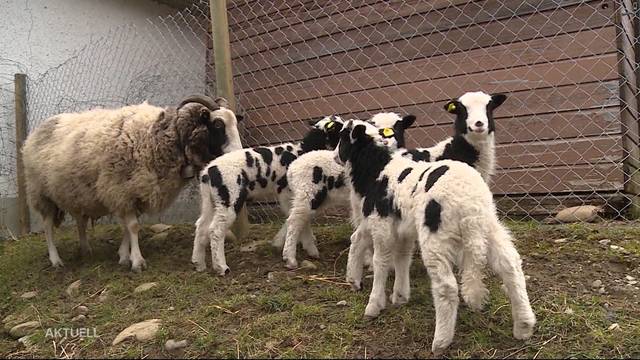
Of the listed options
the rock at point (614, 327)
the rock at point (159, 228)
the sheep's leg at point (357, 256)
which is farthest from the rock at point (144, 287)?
the rock at point (614, 327)

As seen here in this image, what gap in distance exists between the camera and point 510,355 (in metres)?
3.12

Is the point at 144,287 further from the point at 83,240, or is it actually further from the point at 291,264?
the point at 83,240

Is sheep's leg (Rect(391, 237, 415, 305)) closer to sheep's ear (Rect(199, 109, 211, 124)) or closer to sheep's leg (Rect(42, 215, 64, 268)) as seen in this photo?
sheep's ear (Rect(199, 109, 211, 124))

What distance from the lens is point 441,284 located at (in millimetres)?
3035

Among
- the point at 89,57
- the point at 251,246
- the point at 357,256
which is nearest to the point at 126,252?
the point at 251,246

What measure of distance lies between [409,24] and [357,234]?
12.4 feet

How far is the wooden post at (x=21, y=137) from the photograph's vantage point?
8430 millimetres

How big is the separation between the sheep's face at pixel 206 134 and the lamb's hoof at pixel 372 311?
2799 millimetres

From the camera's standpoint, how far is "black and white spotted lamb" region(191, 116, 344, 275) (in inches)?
199

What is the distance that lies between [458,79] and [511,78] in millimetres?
604

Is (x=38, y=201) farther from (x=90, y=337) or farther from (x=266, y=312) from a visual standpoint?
(x=266, y=312)

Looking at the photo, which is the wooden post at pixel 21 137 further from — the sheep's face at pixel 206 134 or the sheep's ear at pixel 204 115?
the sheep's ear at pixel 204 115

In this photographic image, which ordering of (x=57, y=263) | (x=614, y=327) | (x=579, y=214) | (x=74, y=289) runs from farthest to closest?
(x=57, y=263) → (x=579, y=214) → (x=74, y=289) → (x=614, y=327)

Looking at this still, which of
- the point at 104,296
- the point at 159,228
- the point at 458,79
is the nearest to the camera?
the point at 104,296
